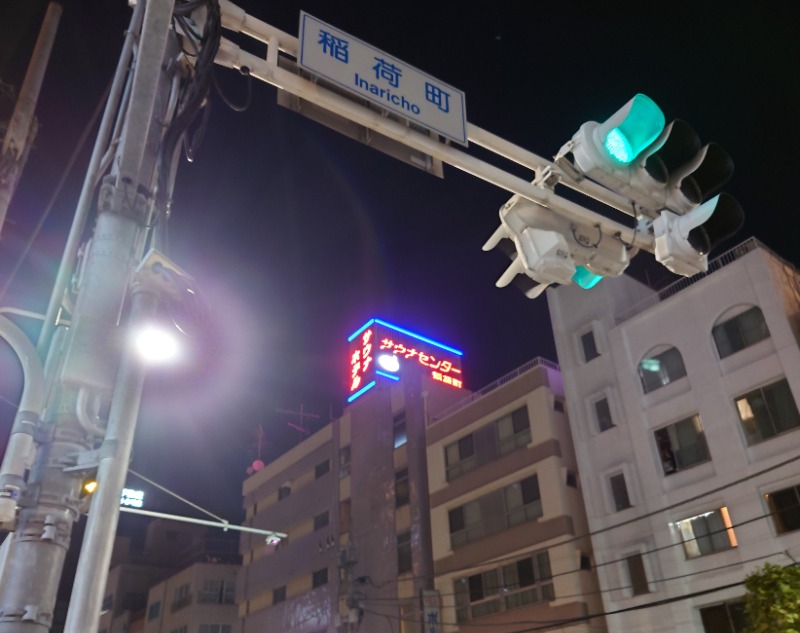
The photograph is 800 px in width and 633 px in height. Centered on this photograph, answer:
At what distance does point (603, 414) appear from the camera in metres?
28.7

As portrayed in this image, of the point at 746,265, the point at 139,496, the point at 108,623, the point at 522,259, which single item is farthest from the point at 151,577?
the point at 522,259

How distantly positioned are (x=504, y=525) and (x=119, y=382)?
28.2 meters

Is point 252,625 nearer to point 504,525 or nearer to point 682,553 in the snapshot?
point 504,525

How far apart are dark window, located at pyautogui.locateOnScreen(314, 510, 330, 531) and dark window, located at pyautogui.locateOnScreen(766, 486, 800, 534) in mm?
26801

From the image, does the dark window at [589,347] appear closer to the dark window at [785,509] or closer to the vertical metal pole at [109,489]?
the dark window at [785,509]

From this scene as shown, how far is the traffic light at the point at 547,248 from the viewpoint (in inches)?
234

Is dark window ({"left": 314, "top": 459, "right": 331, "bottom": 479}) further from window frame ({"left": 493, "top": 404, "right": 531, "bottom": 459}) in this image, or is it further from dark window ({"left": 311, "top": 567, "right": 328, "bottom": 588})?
window frame ({"left": 493, "top": 404, "right": 531, "bottom": 459})

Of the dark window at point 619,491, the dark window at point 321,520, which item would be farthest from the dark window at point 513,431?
the dark window at point 321,520

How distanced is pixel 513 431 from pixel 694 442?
858 cm

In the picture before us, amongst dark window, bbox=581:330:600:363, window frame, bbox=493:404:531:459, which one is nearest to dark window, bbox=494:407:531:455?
window frame, bbox=493:404:531:459

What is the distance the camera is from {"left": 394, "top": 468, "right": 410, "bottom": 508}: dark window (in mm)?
36906

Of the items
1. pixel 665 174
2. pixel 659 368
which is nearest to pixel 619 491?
pixel 659 368

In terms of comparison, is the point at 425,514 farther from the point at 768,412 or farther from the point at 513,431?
the point at 768,412

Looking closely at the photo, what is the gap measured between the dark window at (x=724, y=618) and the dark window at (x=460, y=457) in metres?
12.3
